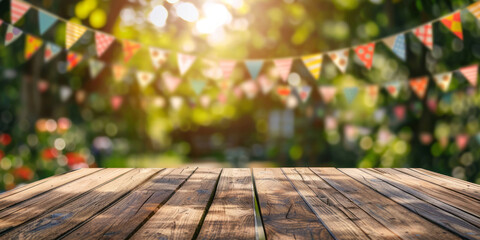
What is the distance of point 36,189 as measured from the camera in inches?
76.0

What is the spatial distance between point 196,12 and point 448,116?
12.5 feet

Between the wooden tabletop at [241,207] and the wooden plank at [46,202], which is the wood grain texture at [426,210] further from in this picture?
the wooden plank at [46,202]

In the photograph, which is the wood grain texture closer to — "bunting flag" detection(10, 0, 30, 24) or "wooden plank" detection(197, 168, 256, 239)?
"wooden plank" detection(197, 168, 256, 239)

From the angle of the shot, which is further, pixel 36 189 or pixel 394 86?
pixel 394 86

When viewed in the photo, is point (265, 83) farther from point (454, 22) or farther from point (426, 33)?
point (454, 22)

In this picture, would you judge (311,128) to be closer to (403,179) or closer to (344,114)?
(344,114)

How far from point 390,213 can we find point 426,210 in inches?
6.7

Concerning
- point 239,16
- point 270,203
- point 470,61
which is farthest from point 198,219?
point 470,61

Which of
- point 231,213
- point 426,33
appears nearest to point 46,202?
point 231,213

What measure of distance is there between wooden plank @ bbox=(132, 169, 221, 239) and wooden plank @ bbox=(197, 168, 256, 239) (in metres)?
0.04

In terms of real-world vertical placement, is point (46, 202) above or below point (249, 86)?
below

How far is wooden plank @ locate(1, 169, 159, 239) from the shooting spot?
1199 millimetres

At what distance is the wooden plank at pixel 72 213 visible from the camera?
120cm

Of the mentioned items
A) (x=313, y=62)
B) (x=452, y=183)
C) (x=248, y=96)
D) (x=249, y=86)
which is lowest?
(x=452, y=183)
